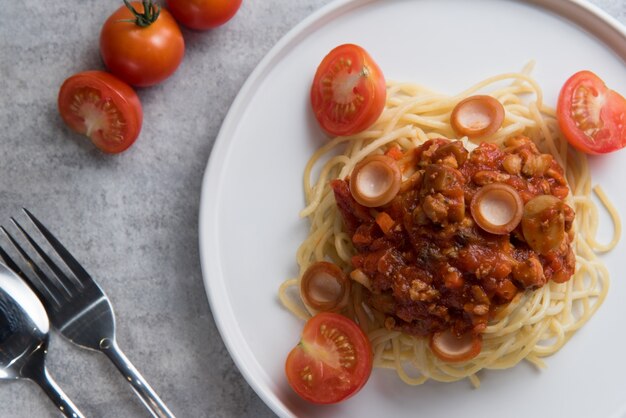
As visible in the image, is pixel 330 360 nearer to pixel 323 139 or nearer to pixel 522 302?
pixel 522 302

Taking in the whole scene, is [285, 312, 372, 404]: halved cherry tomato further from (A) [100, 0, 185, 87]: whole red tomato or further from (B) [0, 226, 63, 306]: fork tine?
(A) [100, 0, 185, 87]: whole red tomato

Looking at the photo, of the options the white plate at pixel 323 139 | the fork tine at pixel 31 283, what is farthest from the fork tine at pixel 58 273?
the white plate at pixel 323 139

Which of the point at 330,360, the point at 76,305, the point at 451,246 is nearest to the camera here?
the point at 451,246

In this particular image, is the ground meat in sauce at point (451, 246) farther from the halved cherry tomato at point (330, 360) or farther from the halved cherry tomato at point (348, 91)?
the halved cherry tomato at point (348, 91)

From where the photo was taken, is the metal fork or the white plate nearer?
the white plate

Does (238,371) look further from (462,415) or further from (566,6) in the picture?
(566,6)

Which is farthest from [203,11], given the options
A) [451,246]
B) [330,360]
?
[330,360]

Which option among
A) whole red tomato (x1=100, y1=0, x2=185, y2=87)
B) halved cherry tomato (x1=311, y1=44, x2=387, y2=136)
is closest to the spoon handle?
whole red tomato (x1=100, y1=0, x2=185, y2=87)

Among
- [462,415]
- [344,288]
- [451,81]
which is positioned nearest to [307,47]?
[451,81]
